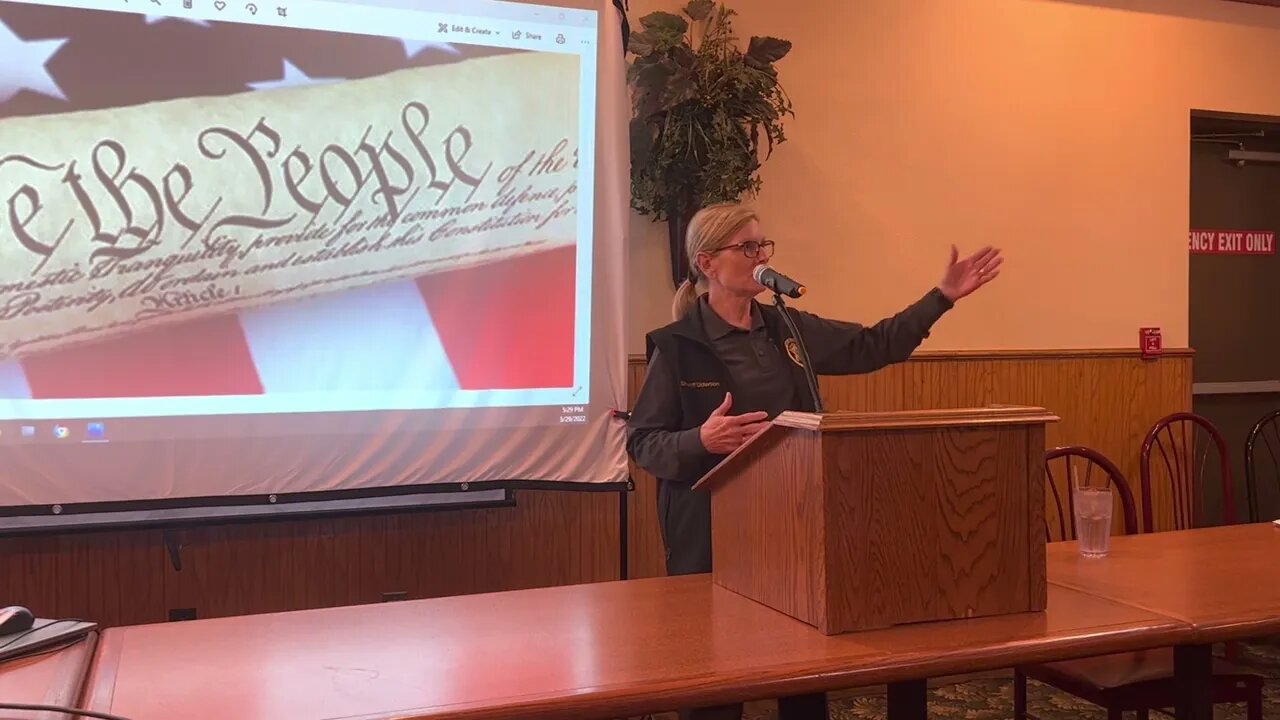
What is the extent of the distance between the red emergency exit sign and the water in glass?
8.65 feet

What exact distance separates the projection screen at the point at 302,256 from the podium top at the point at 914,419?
5.09 feet

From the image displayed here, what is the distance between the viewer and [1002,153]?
12.3 feet

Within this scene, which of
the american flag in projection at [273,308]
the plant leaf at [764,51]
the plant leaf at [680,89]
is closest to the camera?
Result: the american flag in projection at [273,308]

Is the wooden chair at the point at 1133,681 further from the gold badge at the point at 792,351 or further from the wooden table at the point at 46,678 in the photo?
the wooden table at the point at 46,678

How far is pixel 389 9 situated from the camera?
286 centimetres

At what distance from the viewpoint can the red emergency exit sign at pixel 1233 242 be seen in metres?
4.24

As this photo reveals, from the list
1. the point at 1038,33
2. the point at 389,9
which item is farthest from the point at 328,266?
the point at 1038,33

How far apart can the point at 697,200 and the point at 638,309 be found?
40cm

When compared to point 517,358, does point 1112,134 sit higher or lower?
higher

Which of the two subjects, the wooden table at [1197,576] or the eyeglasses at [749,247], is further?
the eyeglasses at [749,247]

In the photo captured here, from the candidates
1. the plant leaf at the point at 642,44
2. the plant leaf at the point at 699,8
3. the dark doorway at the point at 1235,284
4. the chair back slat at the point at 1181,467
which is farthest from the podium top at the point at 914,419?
the dark doorway at the point at 1235,284

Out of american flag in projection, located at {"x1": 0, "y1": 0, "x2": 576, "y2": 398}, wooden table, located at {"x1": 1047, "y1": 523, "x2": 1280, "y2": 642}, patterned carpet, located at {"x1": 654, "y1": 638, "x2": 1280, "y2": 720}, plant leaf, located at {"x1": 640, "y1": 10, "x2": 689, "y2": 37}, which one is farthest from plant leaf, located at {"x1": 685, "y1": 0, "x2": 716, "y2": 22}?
patterned carpet, located at {"x1": 654, "y1": 638, "x2": 1280, "y2": 720}

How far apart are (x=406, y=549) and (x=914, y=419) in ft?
6.34

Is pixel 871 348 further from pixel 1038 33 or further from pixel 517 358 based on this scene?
pixel 1038 33
